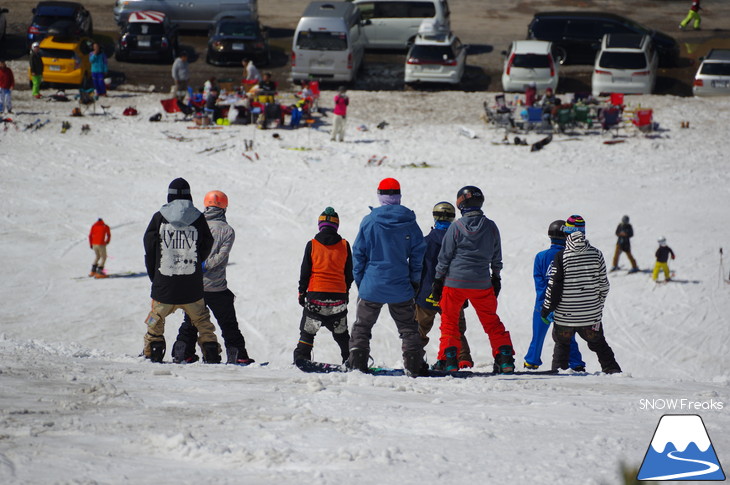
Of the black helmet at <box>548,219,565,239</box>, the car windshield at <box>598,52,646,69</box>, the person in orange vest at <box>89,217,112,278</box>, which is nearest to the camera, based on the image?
the black helmet at <box>548,219,565,239</box>

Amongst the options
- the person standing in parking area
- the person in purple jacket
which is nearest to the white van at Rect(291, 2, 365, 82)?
the person in purple jacket

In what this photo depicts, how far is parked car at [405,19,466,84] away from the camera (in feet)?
79.0

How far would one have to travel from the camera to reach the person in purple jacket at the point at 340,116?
65.2ft

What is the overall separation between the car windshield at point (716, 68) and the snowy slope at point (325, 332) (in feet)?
2.87

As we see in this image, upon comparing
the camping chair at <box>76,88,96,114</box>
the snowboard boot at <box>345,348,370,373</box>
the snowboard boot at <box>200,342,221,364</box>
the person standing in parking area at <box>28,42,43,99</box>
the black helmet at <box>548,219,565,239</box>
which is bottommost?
the snowboard boot at <box>200,342,221,364</box>

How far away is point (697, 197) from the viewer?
57.0 ft

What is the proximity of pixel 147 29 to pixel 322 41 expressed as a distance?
5.34 meters

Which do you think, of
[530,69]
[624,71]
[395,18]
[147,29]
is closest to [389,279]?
[530,69]

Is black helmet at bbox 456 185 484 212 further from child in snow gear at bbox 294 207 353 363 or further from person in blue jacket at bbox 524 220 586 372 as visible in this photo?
child in snow gear at bbox 294 207 353 363

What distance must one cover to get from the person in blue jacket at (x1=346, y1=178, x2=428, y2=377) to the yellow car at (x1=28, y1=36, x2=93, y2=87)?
1854cm

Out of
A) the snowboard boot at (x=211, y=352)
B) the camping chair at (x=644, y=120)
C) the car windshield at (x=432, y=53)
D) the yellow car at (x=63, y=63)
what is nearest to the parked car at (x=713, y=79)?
the camping chair at (x=644, y=120)

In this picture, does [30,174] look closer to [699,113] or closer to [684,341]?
[684,341]

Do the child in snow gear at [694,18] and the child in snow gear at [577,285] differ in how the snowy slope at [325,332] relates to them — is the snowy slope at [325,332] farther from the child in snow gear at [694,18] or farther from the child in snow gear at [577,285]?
the child in snow gear at [694,18]

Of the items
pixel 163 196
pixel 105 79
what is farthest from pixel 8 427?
pixel 105 79
